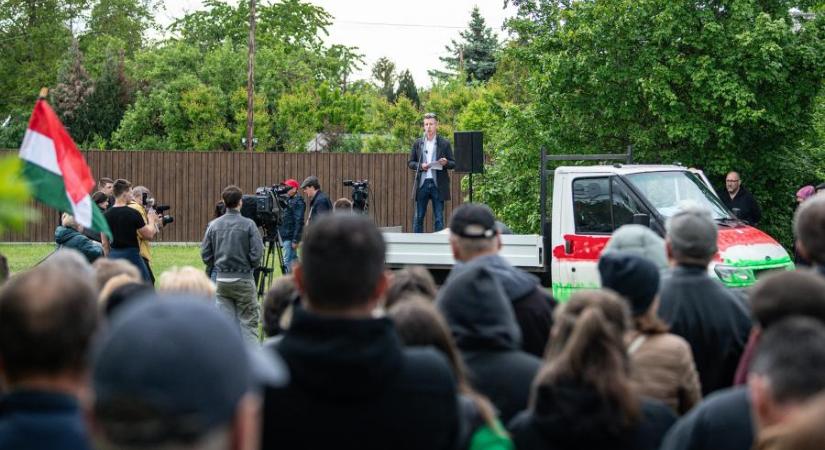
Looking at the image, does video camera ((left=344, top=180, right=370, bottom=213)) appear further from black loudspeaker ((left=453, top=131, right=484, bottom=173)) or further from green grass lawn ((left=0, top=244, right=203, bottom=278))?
green grass lawn ((left=0, top=244, right=203, bottom=278))

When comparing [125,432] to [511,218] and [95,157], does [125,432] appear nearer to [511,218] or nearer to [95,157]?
[511,218]

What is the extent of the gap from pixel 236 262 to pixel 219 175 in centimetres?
2059

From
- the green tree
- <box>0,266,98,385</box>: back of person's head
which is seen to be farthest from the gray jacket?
<box>0,266,98,385</box>: back of person's head

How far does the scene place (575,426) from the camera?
10.9 ft

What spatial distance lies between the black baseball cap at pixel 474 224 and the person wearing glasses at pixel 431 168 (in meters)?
10.1

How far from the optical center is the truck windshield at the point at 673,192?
38.3 ft

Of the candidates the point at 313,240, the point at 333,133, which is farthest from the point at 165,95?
the point at 313,240

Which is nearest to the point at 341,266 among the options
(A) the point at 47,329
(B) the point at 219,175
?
(A) the point at 47,329

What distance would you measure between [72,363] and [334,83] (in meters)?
47.2

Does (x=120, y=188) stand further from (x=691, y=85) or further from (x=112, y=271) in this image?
(x=691, y=85)

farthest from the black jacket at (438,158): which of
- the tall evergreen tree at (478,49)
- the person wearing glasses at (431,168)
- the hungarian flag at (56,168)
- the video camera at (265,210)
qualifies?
the tall evergreen tree at (478,49)

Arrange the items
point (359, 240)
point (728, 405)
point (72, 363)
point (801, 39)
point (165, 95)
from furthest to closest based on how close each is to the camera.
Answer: point (165, 95)
point (801, 39)
point (728, 405)
point (359, 240)
point (72, 363)

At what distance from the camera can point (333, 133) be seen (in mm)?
44125

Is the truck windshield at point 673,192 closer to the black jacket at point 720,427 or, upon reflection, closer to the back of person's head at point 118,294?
the back of person's head at point 118,294
